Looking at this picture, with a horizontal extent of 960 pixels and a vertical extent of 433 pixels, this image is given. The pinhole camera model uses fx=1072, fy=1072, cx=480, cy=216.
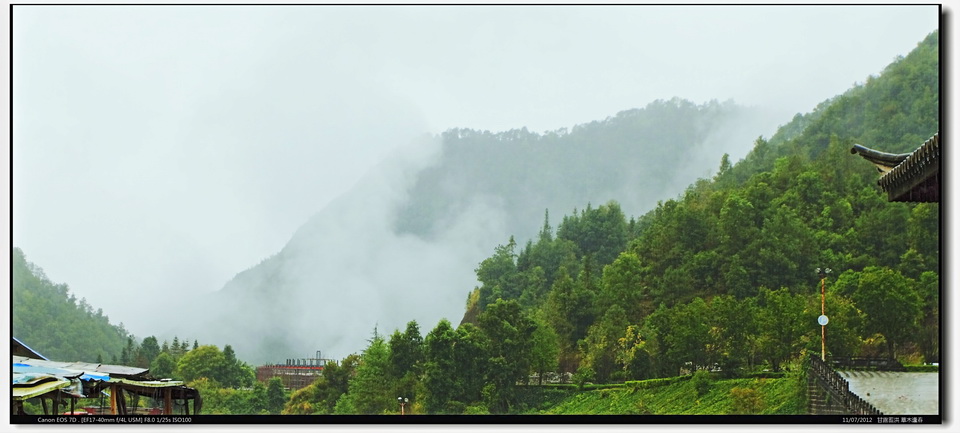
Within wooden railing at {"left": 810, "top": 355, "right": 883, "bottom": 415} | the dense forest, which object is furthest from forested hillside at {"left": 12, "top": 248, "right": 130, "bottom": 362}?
wooden railing at {"left": 810, "top": 355, "right": 883, "bottom": 415}

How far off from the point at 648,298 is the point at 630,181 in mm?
2639

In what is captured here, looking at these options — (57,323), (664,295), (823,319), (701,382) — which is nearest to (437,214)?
(664,295)

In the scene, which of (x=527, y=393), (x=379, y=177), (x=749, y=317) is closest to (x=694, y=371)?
(x=749, y=317)

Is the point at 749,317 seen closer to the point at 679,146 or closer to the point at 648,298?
the point at 648,298

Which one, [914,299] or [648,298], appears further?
[648,298]

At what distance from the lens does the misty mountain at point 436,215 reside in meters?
17.8

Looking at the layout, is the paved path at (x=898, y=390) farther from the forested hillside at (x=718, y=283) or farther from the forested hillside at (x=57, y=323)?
the forested hillside at (x=57, y=323)

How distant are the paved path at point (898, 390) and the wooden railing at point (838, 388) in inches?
5.5

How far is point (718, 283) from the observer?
717 inches

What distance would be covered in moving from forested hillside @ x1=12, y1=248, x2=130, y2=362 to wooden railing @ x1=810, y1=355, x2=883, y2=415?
10.2m

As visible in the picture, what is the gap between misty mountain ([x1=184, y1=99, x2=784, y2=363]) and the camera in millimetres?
17844

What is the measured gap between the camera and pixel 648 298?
60.1ft

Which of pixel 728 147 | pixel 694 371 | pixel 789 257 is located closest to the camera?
pixel 694 371

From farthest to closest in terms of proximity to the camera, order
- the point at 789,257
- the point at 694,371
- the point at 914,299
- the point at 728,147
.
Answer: the point at 728,147
the point at 789,257
the point at 694,371
the point at 914,299
